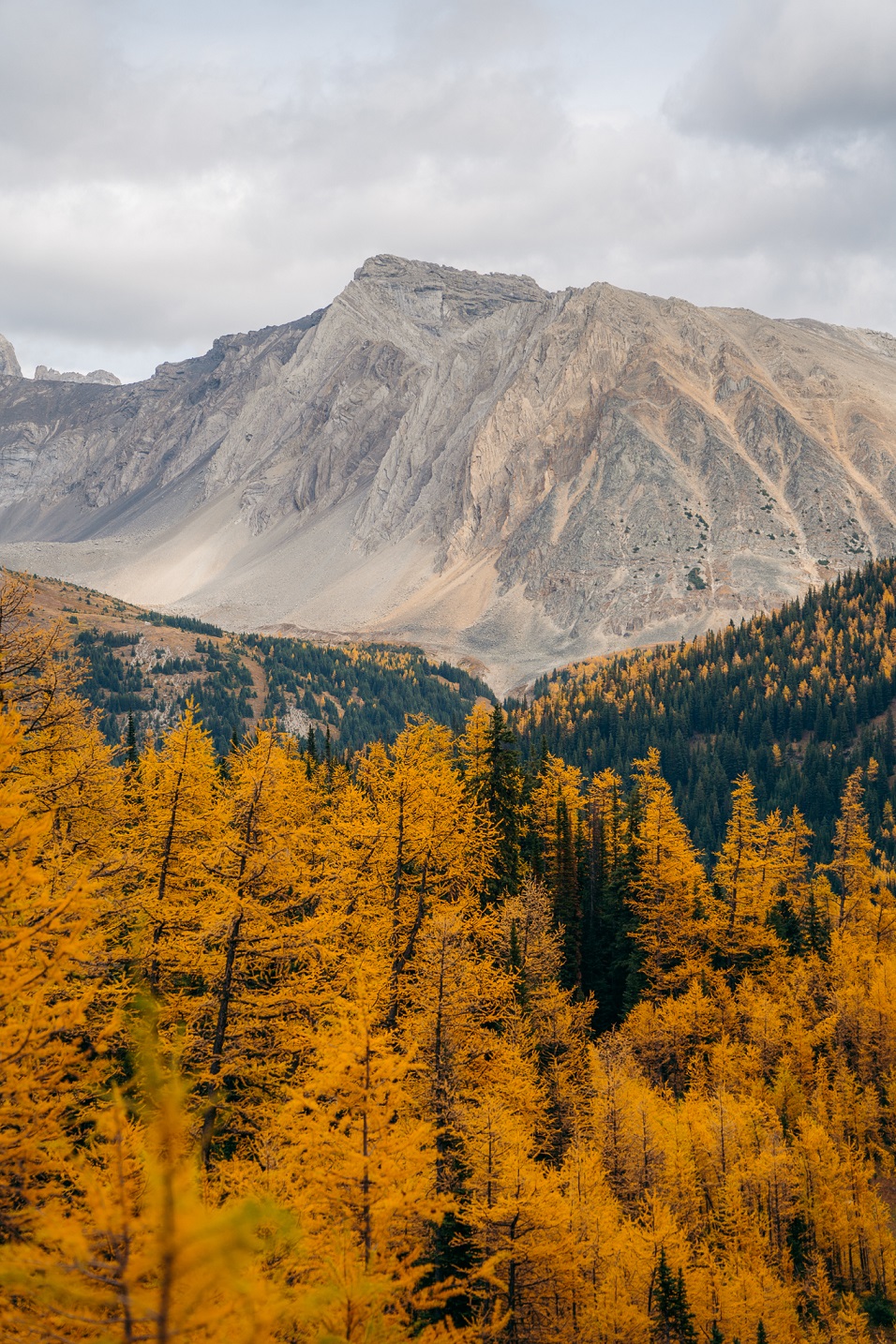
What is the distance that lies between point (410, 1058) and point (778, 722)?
164199mm

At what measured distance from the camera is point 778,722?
570ft

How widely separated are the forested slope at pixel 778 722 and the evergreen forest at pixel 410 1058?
9158cm

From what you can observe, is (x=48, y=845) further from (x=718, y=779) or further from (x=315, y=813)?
(x=718, y=779)

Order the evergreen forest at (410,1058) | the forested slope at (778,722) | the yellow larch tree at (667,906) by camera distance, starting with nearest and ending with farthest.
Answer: the evergreen forest at (410,1058), the yellow larch tree at (667,906), the forested slope at (778,722)

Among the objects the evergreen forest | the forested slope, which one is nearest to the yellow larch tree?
the evergreen forest

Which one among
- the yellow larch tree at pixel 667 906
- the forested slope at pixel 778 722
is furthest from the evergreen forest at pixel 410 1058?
the forested slope at pixel 778 722

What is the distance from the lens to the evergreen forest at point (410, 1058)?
1220 cm

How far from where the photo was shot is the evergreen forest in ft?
40.0

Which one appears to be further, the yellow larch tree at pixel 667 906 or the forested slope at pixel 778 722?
the forested slope at pixel 778 722

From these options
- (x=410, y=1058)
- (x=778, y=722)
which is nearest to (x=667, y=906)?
(x=410, y=1058)

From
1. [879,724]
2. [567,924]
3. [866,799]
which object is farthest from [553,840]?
[879,724]

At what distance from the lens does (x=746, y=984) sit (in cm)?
5347

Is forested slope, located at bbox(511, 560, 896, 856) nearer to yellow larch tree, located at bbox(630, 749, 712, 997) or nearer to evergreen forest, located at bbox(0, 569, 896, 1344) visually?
yellow larch tree, located at bbox(630, 749, 712, 997)

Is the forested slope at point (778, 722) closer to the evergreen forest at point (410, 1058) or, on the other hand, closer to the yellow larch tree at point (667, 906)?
the yellow larch tree at point (667, 906)
